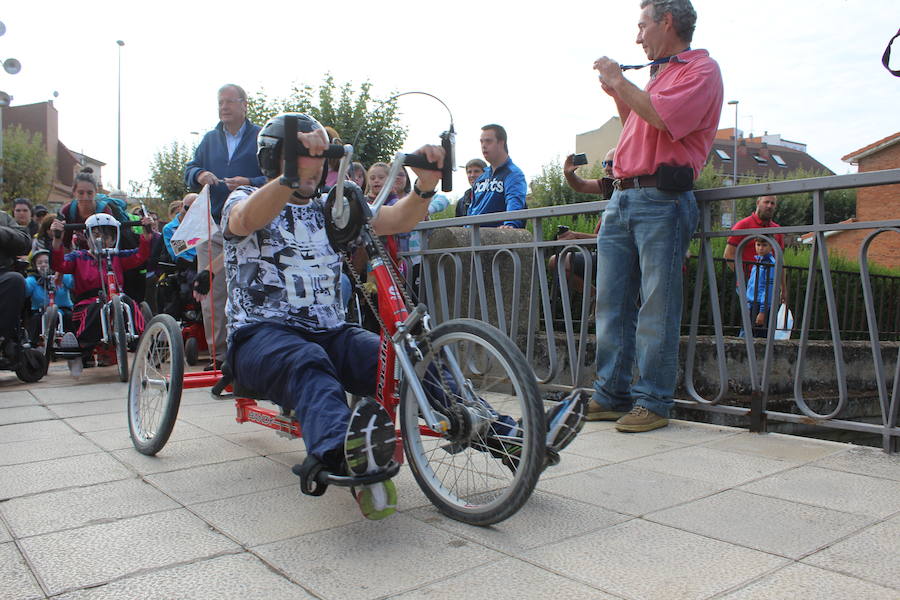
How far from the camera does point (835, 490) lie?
2.88 m

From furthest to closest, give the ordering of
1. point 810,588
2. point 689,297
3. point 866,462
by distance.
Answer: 1. point 689,297
2. point 866,462
3. point 810,588

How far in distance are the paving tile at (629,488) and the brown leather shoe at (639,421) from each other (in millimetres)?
750

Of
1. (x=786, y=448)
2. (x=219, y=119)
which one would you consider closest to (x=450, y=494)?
(x=786, y=448)

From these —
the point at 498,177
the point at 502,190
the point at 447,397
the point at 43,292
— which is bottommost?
the point at 447,397

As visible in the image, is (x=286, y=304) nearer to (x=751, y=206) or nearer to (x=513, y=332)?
(x=513, y=332)

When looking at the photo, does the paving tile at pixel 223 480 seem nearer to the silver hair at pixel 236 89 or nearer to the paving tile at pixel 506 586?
the paving tile at pixel 506 586

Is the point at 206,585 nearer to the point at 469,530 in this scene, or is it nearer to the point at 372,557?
the point at 372,557

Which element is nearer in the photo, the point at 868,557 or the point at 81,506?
the point at 868,557

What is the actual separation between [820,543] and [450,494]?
120cm

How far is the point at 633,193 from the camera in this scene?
3998 mm

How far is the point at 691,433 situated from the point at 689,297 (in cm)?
322

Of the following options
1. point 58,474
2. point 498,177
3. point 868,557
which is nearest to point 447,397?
point 868,557

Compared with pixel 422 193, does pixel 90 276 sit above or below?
below

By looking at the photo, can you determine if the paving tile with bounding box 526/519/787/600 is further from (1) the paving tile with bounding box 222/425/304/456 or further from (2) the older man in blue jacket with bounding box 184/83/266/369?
(2) the older man in blue jacket with bounding box 184/83/266/369
